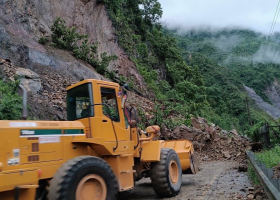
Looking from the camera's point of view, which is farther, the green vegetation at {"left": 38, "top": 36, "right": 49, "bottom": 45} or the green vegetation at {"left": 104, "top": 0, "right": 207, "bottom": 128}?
the green vegetation at {"left": 104, "top": 0, "right": 207, "bottom": 128}

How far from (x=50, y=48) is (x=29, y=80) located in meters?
5.20

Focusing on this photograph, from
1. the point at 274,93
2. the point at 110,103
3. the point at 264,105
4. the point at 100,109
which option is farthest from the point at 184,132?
the point at 274,93

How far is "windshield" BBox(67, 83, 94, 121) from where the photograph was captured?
6121 mm

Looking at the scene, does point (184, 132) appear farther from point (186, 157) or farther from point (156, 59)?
point (156, 59)

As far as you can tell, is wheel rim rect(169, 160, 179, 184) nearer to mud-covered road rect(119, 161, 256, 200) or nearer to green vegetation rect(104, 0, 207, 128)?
mud-covered road rect(119, 161, 256, 200)

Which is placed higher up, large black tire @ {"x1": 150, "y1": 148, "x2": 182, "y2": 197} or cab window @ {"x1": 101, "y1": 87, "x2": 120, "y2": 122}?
cab window @ {"x1": 101, "y1": 87, "x2": 120, "y2": 122}

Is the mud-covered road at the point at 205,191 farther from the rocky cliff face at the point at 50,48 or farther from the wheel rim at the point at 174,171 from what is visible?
the rocky cliff face at the point at 50,48

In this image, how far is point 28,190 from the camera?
15.1ft

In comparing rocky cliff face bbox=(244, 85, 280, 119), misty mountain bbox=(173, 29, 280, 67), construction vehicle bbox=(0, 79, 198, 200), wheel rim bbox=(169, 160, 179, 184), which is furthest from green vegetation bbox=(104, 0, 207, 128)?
misty mountain bbox=(173, 29, 280, 67)

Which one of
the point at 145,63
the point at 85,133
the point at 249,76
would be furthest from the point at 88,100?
the point at 249,76

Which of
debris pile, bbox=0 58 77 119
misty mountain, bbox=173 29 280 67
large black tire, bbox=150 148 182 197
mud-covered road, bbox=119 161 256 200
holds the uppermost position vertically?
misty mountain, bbox=173 29 280 67

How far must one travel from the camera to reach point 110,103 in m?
6.62

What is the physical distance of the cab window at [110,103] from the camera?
633 centimetres

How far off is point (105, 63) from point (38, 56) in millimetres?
5374
